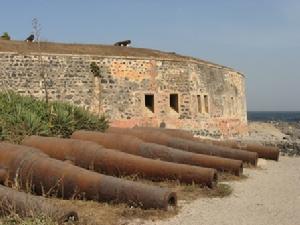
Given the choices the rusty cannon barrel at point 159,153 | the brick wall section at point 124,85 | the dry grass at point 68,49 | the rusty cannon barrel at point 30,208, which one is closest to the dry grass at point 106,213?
the rusty cannon barrel at point 30,208

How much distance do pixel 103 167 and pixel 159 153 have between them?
1500 millimetres

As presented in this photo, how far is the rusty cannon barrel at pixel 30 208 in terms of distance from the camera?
502cm

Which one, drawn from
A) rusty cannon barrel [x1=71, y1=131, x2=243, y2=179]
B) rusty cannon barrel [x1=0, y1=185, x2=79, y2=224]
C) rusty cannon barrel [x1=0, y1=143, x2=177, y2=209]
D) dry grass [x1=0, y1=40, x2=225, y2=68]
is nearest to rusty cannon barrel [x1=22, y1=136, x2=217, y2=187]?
rusty cannon barrel [x1=71, y1=131, x2=243, y2=179]

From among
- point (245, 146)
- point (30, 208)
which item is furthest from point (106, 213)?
point (245, 146)

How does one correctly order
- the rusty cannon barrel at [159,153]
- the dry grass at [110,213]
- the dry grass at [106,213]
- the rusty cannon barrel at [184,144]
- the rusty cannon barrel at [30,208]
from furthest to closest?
1. the rusty cannon barrel at [184,144]
2. the rusty cannon barrel at [159,153]
3. the dry grass at [110,213]
4. the dry grass at [106,213]
5. the rusty cannon barrel at [30,208]

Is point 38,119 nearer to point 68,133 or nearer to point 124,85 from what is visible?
point 68,133

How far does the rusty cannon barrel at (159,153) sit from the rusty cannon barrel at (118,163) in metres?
0.94

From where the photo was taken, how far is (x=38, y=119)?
1040 centimetres

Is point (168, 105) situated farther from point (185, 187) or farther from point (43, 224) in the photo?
point (43, 224)

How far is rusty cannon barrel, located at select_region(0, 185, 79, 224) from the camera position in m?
5.02

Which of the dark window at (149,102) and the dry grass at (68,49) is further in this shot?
the dark window at (149,102)

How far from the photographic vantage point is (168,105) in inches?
771

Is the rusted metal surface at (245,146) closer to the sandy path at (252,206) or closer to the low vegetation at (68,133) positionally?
the low vegetation at (68,133)

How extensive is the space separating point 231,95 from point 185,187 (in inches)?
684
